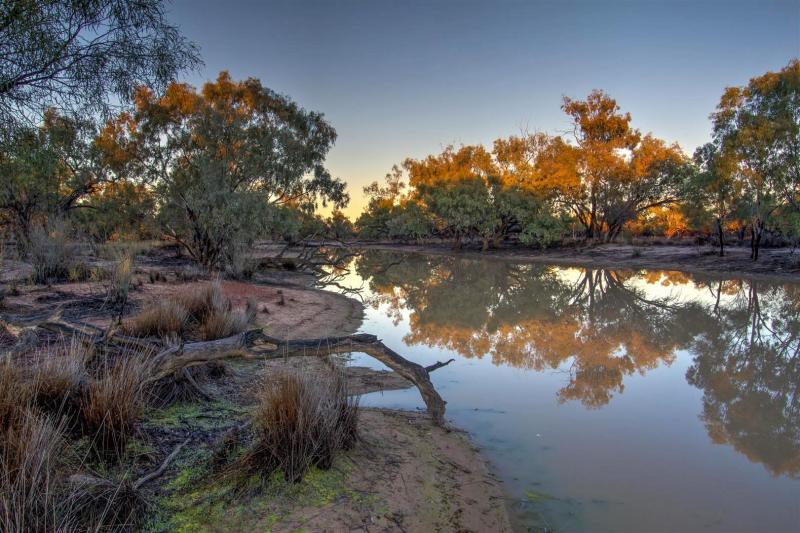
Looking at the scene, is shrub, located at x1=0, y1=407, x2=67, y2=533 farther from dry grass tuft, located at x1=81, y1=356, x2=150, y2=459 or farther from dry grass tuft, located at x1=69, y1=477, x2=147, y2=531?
dry grass tuft, located at x1=81, y1=356, x2=150, y2=459

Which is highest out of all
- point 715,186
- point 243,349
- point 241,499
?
point 715,186

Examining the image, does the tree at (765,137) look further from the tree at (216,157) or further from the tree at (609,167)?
the tree at (216,157)

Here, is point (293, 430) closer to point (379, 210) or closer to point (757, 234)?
point (757, 234)

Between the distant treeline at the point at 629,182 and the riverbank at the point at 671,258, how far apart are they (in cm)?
106

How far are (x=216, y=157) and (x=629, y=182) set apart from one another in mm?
26691

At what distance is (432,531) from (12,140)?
6938 millimetres

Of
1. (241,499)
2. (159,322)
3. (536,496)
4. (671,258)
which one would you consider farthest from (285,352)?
(671,258)

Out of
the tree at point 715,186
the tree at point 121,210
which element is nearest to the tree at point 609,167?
the tree at point 715,186

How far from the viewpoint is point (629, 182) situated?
30.5 m

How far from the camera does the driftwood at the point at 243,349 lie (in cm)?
403

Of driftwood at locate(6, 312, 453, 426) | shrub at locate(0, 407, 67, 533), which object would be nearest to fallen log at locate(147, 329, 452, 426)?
driftwood at locate(6, 312, 453, 426)

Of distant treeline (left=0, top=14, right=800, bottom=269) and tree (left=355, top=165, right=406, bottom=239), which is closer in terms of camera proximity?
distant treeline (left=0, top=14, right=800, bottom=269)

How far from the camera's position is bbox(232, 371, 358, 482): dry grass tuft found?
306 centimetres

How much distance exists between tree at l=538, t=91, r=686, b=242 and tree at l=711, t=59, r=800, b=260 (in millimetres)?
10000
